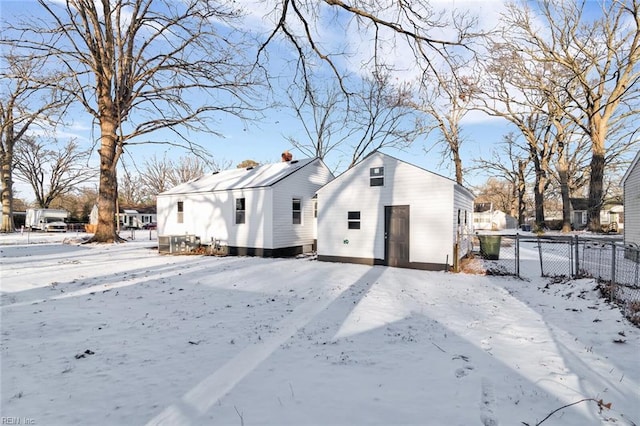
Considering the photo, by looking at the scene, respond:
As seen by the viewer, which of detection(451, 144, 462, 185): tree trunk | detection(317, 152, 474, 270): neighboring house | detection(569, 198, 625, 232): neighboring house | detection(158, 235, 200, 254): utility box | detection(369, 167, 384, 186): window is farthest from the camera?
detection(569, 198, 625, 232): neighboring house

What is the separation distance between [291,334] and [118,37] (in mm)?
21628

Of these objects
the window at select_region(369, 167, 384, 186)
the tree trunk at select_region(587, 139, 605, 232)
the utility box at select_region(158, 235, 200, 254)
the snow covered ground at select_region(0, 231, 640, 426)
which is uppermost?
the tree trunk at select_region(587, 139, 605, 232)

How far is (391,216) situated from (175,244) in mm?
10901

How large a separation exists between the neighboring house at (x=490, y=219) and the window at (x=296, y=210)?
45.5 meters

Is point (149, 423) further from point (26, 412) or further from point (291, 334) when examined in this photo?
point (291, 334)

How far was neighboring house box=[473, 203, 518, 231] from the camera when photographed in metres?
53.5

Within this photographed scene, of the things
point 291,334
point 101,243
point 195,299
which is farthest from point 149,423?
point 101,243

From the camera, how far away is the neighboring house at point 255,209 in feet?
49.8

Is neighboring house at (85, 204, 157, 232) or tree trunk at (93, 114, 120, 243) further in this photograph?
neighboring house at (85, 204, 157, 232)

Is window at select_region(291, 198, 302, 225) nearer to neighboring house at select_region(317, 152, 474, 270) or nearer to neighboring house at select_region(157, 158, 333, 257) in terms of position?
neighboring house at select_region(157, 158, 333, 257)

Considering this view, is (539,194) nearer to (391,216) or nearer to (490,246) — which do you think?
(490,246)

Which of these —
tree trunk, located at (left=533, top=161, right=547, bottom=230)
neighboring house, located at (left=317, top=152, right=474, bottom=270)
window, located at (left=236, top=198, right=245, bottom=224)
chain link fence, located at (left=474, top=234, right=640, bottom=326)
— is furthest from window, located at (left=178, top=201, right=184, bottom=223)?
tree trunk, located at (left=533, top=161, right=547, bottom=230)

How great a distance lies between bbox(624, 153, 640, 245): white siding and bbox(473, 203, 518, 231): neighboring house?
4065cm

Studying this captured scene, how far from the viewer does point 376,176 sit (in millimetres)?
12406
